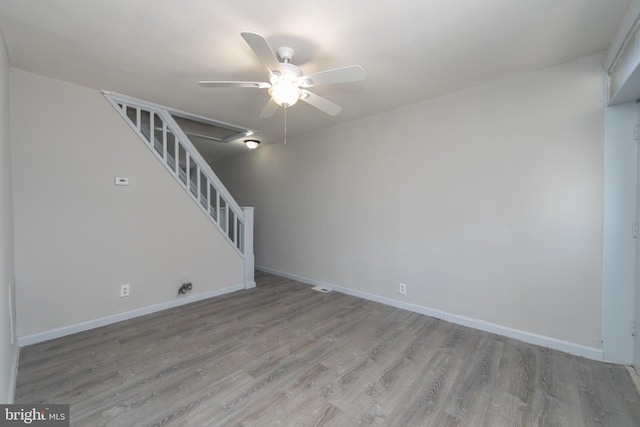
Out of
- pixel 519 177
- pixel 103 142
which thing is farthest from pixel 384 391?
pixel 103 142

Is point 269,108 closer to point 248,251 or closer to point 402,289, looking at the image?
point 248,251

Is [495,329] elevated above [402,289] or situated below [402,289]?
below

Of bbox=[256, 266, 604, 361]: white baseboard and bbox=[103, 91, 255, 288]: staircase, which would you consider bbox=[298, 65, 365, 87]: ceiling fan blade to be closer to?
bbox=[103, 91, 255, 288]: staircase

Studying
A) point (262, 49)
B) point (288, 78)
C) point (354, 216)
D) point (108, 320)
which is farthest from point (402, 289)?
point (108, 320)

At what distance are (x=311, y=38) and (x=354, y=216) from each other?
2321 millimetres

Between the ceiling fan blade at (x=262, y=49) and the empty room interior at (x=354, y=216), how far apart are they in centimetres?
1

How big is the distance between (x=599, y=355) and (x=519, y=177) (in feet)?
5.17

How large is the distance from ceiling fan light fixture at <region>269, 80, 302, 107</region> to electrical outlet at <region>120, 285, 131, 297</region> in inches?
105

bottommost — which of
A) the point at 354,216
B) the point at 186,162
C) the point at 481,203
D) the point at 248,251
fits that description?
the point at 248,251

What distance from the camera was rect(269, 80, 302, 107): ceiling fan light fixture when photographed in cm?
196

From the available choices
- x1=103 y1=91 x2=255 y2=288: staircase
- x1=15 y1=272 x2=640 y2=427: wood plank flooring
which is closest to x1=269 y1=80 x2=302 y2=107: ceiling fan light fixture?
x1=103 y1=91 x2=255 y2=288: staircase

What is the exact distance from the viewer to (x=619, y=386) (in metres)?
1.81

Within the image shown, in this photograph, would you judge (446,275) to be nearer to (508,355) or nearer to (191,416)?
(508,355)

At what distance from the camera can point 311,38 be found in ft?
6.20
